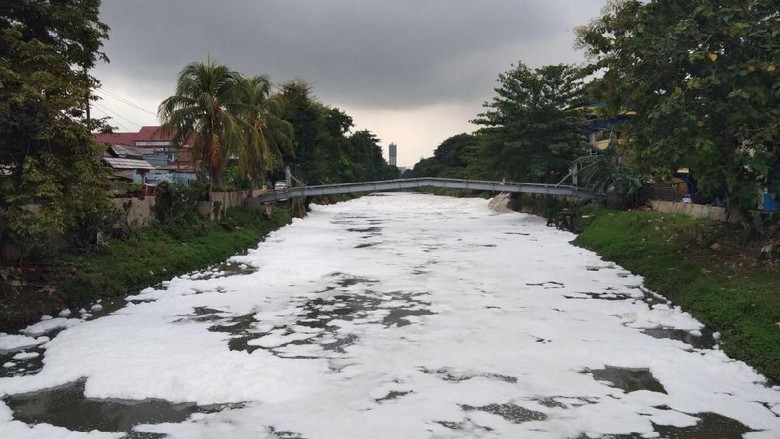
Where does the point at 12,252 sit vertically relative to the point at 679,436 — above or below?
above

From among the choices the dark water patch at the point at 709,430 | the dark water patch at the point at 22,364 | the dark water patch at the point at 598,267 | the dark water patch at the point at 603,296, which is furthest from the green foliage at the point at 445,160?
the dark water patch at the point at 709,430

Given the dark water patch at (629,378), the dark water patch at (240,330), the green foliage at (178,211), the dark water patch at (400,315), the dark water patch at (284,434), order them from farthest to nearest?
the green foliage at (178,211) < the dark water patch at (400,315) < the dark water patch at (240,330) < the dark water patch at (629,378) < the dark water patch at (284,434)

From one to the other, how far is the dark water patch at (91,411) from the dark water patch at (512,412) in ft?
10.6

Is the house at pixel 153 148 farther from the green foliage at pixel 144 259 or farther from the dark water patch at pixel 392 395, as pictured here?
the dark water patch at pixel 392 395

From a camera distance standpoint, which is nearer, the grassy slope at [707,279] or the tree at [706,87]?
the grassy slope at [707,279]

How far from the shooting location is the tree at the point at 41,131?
9.70m

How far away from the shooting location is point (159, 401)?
720 centimetres

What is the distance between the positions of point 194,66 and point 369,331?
736 inches

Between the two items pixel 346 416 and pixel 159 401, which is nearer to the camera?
pixel 346 416

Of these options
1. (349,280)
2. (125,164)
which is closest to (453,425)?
(349,280)

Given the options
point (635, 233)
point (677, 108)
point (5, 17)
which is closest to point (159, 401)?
point (5, 17)

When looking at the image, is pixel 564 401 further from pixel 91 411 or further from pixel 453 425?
pixel 91 411

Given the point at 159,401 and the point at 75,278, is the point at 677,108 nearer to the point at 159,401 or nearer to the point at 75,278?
the point at 159,401

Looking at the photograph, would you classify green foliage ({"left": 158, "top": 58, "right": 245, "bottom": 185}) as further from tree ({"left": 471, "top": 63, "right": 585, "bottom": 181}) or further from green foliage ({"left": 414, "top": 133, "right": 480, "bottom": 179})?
green foliage ({"left": 414, "top": 133, "right": 480, "bottom": 179})
